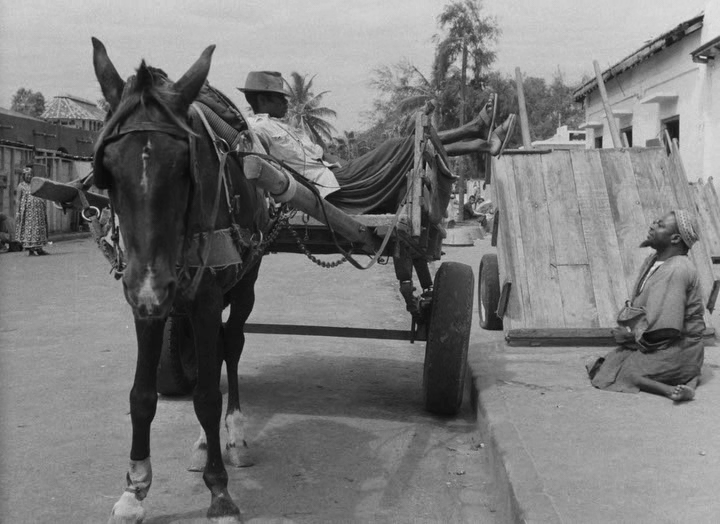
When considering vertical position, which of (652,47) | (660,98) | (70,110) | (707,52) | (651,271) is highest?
(70,110)

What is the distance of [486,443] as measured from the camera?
5.05m

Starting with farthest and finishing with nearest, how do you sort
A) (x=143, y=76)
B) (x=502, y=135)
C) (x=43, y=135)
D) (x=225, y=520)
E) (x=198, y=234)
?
1. (x=43, y=135)
2. (x=502, y=135)
3. (x=225, y=520)
4. (x=198, y=234)
5. (x=143, y=76)

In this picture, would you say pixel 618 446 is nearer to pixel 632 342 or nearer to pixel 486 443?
pixel 486 443

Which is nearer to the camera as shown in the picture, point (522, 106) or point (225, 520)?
point (225, 520)

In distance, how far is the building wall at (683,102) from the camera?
49.4 ft

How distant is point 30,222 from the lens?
17922mm

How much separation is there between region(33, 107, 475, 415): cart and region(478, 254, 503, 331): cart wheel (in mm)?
2709

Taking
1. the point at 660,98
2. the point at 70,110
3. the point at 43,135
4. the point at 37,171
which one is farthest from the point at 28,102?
the point at 660,98

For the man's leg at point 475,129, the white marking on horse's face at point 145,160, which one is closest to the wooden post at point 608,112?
the man's leg at point 475,129

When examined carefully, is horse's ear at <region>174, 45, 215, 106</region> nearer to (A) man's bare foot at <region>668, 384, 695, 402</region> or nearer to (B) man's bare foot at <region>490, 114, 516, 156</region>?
(B) man's bare foot at <region>490, 114, 516, 156</region>

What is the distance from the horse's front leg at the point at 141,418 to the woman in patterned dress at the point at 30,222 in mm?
15445

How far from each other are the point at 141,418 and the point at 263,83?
8.58ft

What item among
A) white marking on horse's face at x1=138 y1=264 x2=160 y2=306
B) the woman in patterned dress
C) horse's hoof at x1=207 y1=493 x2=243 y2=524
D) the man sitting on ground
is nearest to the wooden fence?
the woman in patterned dress

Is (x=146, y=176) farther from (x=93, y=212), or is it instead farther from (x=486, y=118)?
(x=486, y=118)
